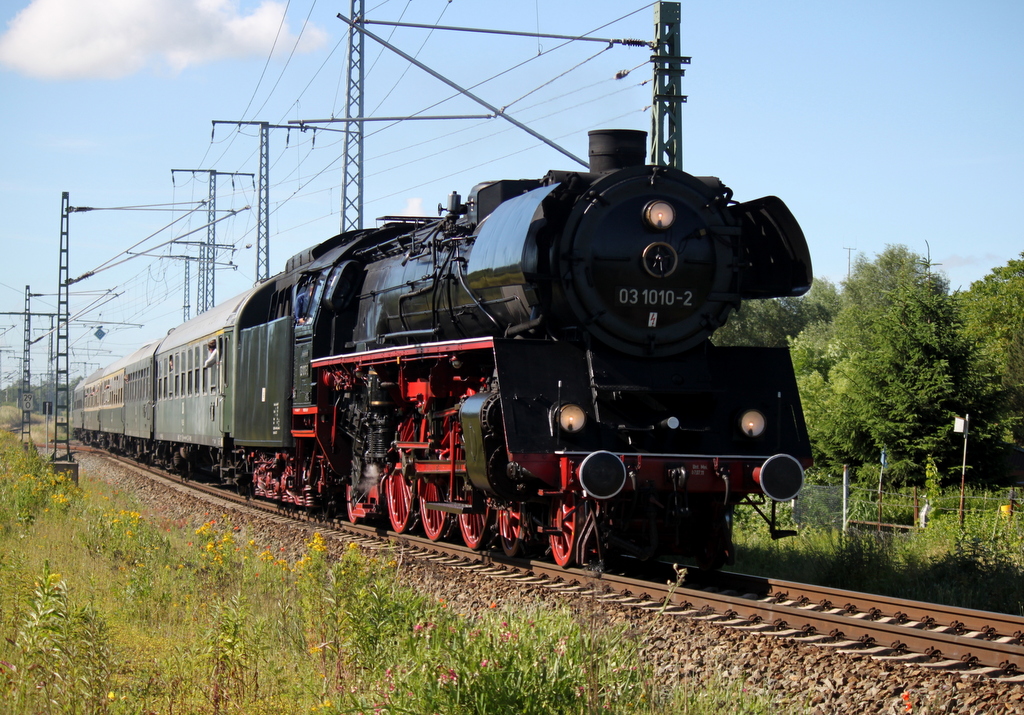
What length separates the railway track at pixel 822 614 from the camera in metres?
5.75

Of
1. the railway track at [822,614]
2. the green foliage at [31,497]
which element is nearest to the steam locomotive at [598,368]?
the railway track at [822,614]

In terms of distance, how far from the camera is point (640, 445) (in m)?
8.74

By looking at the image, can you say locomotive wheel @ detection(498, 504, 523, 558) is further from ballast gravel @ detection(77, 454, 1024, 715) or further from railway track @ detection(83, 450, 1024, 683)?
ballast gravel @ detection(77, 454, 1024, 715)

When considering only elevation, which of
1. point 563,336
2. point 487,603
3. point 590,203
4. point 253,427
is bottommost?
point 487,603

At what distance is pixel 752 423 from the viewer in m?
8.96

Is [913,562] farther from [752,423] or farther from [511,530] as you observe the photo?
[511,530]

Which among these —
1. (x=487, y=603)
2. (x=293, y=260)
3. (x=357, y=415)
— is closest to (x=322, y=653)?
(x=487, y=603)

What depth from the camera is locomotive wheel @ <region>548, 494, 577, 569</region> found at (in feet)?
28.2

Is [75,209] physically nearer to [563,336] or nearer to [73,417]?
[563,336]

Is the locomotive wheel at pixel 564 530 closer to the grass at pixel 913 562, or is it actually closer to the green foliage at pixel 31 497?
the grass at pixel 913 562

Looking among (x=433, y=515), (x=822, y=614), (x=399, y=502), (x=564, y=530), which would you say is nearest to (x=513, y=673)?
(x=822, y=614)

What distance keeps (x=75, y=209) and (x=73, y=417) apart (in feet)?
109

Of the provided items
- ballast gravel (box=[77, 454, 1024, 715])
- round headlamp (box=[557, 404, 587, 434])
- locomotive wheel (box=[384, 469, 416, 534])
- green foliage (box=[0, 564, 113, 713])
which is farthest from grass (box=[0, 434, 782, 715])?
locomotive wheel (box=[384, 469, 416, 534])

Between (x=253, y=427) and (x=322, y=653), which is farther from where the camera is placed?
(x=253, y=427)
